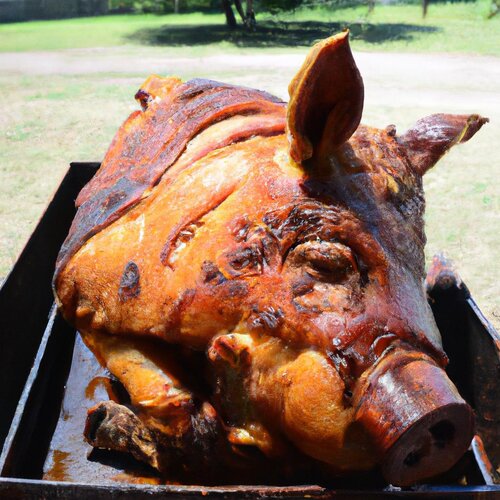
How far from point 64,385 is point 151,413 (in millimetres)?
939

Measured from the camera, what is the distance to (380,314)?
1.87 m

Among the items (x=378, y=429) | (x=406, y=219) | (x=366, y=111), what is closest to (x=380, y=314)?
(x=378, y=429)

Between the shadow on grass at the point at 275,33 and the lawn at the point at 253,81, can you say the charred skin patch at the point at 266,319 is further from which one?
the shadow on grass at the point at 275,33

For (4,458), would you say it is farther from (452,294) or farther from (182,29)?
(182,29)

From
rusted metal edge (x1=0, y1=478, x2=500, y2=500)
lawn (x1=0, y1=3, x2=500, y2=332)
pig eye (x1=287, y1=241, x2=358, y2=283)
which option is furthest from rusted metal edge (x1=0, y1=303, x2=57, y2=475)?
lawn (x1=0, y1=3, x2=500, y2=332)

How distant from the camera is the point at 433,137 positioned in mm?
2600

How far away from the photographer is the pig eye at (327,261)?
6.36ft

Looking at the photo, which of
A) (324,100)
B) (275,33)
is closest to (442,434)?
(324,100)

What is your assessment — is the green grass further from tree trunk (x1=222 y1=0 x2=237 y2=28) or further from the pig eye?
the pig eye

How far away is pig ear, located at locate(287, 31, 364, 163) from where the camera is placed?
1.88 metres

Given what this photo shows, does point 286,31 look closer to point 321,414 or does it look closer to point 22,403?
point 22,403

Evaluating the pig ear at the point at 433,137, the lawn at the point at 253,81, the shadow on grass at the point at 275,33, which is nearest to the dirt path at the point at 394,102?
the lawn at the point at 253,81

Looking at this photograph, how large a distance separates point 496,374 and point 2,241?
4.34 meters

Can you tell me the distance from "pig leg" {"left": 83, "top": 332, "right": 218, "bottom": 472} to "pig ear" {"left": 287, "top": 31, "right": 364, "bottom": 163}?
34.6 inches
